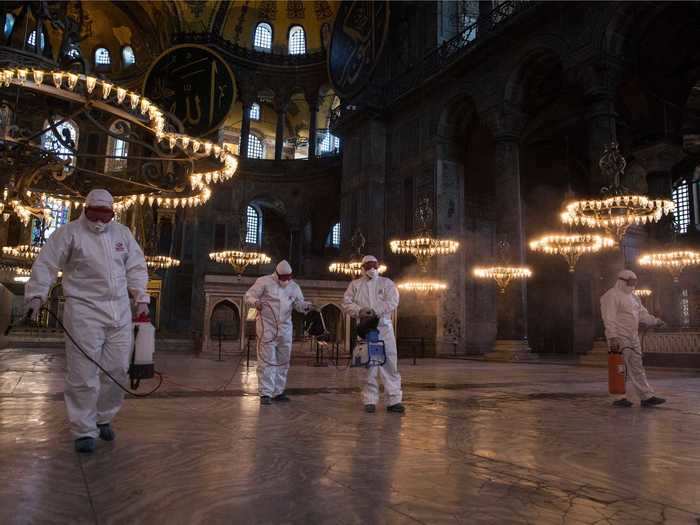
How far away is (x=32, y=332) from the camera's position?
63.0 ft

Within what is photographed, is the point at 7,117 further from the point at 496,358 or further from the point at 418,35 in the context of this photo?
the point at 418,35

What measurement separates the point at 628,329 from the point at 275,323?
11.2 ft

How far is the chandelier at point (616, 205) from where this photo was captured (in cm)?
1050

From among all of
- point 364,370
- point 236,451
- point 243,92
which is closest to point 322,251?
point 243,92

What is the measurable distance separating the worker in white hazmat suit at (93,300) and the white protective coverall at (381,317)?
1981 mm

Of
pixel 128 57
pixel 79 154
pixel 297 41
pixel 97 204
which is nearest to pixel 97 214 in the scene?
pixel 97 204

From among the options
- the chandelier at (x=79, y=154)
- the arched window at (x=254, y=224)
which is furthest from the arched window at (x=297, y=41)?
the chandelier at (x=79, y=154)

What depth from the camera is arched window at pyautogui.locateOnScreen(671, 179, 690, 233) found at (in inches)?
962

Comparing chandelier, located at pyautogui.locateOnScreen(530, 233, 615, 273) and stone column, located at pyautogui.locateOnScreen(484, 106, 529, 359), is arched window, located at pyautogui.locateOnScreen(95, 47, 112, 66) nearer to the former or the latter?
stone column, located at pyautogui.locateOnScreen(484, 106, 529, 359)

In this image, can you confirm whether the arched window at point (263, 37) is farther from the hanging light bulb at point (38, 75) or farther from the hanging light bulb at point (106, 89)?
the hanging light bulb at point (38, 75)

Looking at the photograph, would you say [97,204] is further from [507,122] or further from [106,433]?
[507,122]

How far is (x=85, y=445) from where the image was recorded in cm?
269

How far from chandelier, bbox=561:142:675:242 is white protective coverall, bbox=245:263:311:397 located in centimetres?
771

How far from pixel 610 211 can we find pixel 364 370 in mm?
8167
